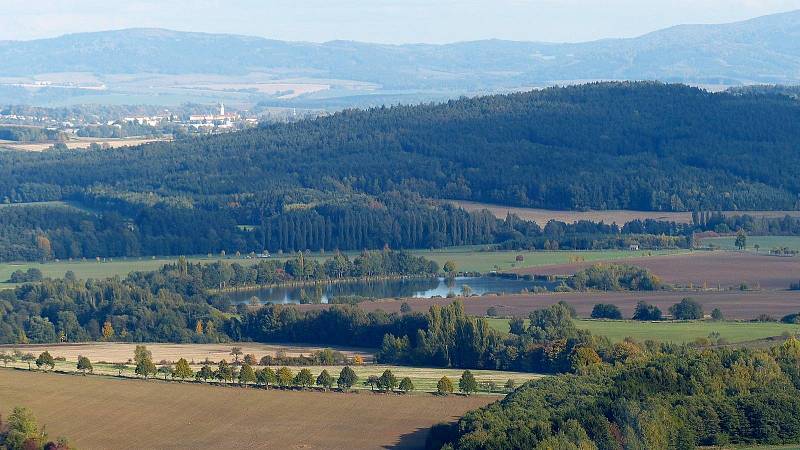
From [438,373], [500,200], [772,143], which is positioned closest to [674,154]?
[772,143]

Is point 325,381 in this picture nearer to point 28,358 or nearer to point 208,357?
point 208,357

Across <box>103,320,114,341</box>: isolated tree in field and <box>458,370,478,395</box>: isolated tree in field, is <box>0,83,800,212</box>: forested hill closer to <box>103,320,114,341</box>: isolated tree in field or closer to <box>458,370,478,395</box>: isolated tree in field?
<box>103,320,114,341</box>: isolated tree in field

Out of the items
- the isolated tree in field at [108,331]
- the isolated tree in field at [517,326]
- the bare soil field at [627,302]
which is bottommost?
the isolated tree in field at [108,331]

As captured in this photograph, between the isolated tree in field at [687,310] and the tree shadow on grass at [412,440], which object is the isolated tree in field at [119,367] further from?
the isolated tree in field at [687,310]

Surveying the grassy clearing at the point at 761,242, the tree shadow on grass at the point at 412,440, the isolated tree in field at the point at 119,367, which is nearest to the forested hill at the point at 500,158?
the grassy clearing at the point at 761,242

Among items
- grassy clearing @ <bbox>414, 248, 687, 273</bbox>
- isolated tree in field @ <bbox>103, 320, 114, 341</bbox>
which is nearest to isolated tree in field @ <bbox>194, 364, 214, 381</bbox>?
isolated tree in field @ <bbox>103, 320, 114, 341</bbox>
